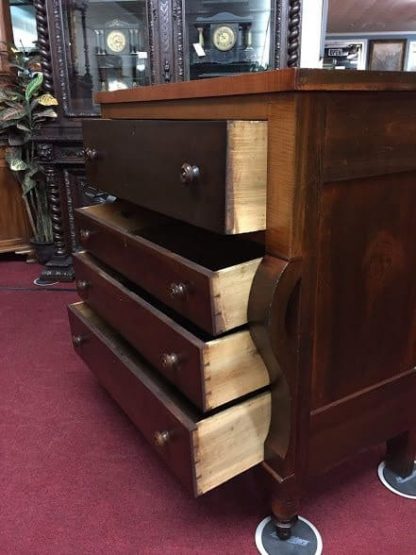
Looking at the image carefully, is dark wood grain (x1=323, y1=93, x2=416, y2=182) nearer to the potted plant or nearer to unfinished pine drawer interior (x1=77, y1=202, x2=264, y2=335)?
unfinished pine drawer interior (x1=77, y1=202, x2=264, y2=335)

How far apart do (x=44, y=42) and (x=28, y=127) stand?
38 cm

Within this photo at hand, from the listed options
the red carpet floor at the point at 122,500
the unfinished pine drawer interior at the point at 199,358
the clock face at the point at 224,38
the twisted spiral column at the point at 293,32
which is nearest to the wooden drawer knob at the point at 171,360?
the unfinished pine drawer interior at the point at 199,358

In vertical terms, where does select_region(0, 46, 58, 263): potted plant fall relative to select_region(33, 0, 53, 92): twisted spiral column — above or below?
below

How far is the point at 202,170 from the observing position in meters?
0.66

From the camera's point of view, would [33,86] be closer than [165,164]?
No

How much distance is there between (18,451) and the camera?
1123 mm

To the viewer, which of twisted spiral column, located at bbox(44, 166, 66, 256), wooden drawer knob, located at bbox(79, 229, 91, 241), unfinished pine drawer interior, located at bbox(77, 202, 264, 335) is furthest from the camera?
twisted spiral column, located at bbox(44, 166, 66, 256)

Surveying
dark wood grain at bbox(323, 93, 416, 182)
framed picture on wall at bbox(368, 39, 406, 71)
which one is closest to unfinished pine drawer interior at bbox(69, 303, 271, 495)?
dark wood grain at bbox(323, 93, 416, 182)

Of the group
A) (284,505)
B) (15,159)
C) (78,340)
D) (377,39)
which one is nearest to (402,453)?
(284,505)

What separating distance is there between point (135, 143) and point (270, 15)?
1.54 meters

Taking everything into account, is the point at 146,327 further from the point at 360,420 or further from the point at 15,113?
the point at 15,113

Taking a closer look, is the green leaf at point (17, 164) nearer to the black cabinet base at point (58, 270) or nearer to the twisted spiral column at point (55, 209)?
the twisted spiral column at point (55, 209)

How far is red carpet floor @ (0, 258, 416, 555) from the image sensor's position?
2.85 feet

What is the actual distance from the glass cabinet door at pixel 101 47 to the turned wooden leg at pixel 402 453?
1.88 metres
